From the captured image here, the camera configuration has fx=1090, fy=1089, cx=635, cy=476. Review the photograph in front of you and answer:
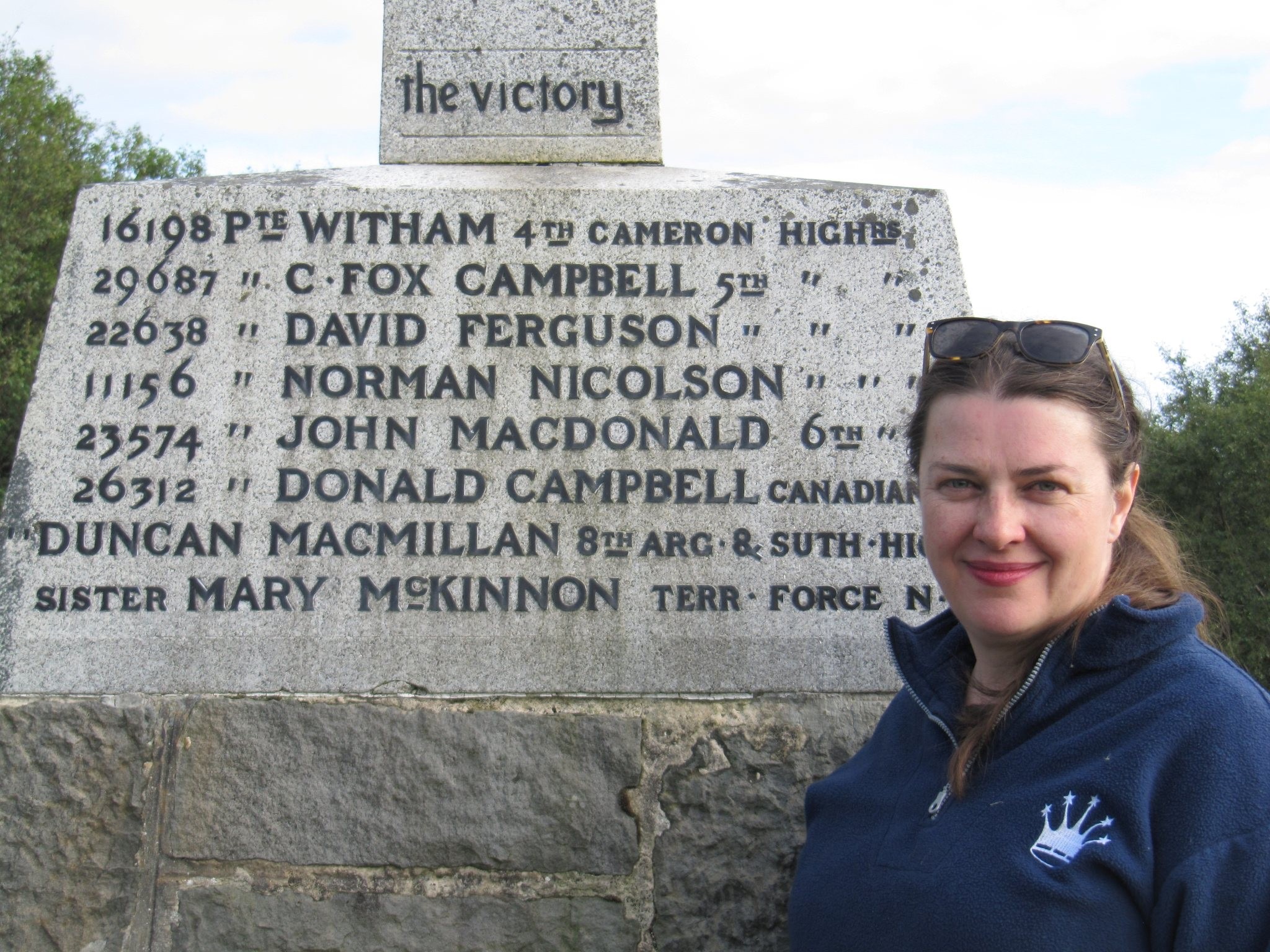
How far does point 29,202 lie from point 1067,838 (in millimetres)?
17708

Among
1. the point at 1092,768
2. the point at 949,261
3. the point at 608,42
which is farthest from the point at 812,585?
the point at 608,42

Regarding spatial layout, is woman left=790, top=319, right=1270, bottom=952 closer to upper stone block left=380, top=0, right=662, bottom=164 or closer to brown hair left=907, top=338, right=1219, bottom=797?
brown hair left=907, top=338, right=1219, bottom=797

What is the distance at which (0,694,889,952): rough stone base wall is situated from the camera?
2.37 m

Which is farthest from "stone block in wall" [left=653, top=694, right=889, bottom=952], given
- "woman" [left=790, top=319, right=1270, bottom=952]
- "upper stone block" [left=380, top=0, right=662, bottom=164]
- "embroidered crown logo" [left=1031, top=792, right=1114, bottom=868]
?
"upper stone block" [left=380, top=0, right=662, bottom=164]

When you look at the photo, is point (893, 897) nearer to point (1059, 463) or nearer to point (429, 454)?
point (1059, 463)

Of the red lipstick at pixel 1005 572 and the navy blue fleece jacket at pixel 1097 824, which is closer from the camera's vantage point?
the navy blue fleece jacket at pixel 1097 824

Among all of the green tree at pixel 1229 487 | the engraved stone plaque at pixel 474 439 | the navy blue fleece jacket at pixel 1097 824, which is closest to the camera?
the navy blue fleece jacket at pixel 1097 824

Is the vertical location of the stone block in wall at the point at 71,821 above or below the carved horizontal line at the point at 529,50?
below

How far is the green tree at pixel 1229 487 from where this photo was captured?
36.4ft

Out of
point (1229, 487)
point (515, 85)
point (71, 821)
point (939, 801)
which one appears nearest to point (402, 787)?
point (71, 821)

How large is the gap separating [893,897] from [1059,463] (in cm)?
65

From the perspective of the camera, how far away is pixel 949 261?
2717 mm

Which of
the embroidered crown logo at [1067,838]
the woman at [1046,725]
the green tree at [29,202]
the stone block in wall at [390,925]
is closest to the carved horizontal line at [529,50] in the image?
the woman at [1046,725]

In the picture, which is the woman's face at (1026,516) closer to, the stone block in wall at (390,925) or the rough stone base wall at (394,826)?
the rough stone base wall at (394,826)
